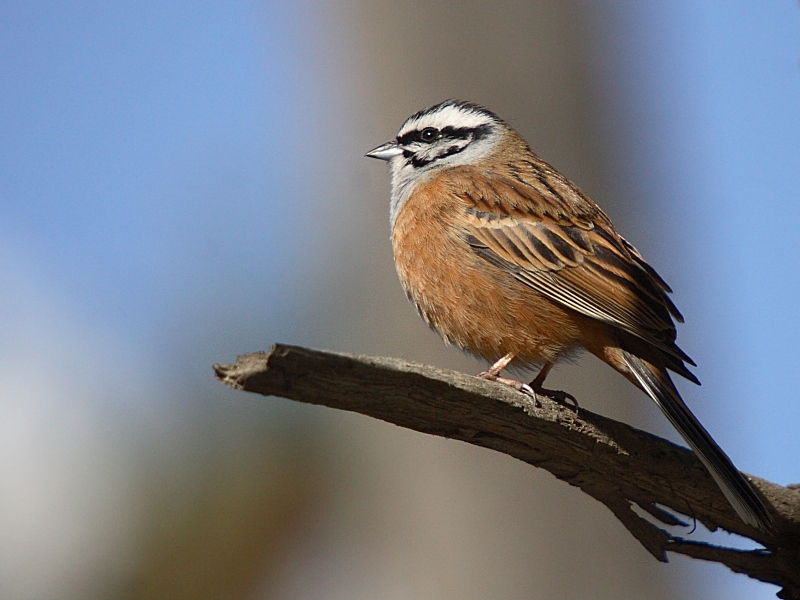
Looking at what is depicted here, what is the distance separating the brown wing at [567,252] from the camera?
13.1 feet

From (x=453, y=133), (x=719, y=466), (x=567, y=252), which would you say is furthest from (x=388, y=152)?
(x=719, y=466)

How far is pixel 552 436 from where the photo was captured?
122 inches

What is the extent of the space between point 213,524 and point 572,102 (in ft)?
14.5

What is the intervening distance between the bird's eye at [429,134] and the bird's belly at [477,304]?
923 mm

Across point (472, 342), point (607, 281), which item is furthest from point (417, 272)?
point (607, 281)

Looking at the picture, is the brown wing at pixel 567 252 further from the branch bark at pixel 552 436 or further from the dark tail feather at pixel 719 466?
the branch bark at pixel 552 436

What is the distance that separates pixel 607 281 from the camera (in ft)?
13.7

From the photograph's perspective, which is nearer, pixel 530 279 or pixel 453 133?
pixel 530 279

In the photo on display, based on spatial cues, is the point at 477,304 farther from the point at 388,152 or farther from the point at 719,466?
the point at 388,152

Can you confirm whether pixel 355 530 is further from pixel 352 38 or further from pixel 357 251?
pixel 352 38

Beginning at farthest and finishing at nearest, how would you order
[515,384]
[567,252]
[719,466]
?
[567,252] < [515,384] < [719,466]

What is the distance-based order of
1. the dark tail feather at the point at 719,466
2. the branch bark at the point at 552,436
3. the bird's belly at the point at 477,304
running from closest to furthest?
the branch bark at the point at 552,436
the dark tail feather at the point at 719,466
the bird's belly at the point at 477,304

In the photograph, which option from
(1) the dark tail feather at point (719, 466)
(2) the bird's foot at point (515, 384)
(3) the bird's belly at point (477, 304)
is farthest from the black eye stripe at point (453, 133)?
(1) the dark tail feather at point (719, 466)

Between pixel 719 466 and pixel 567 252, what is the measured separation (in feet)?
4.70
